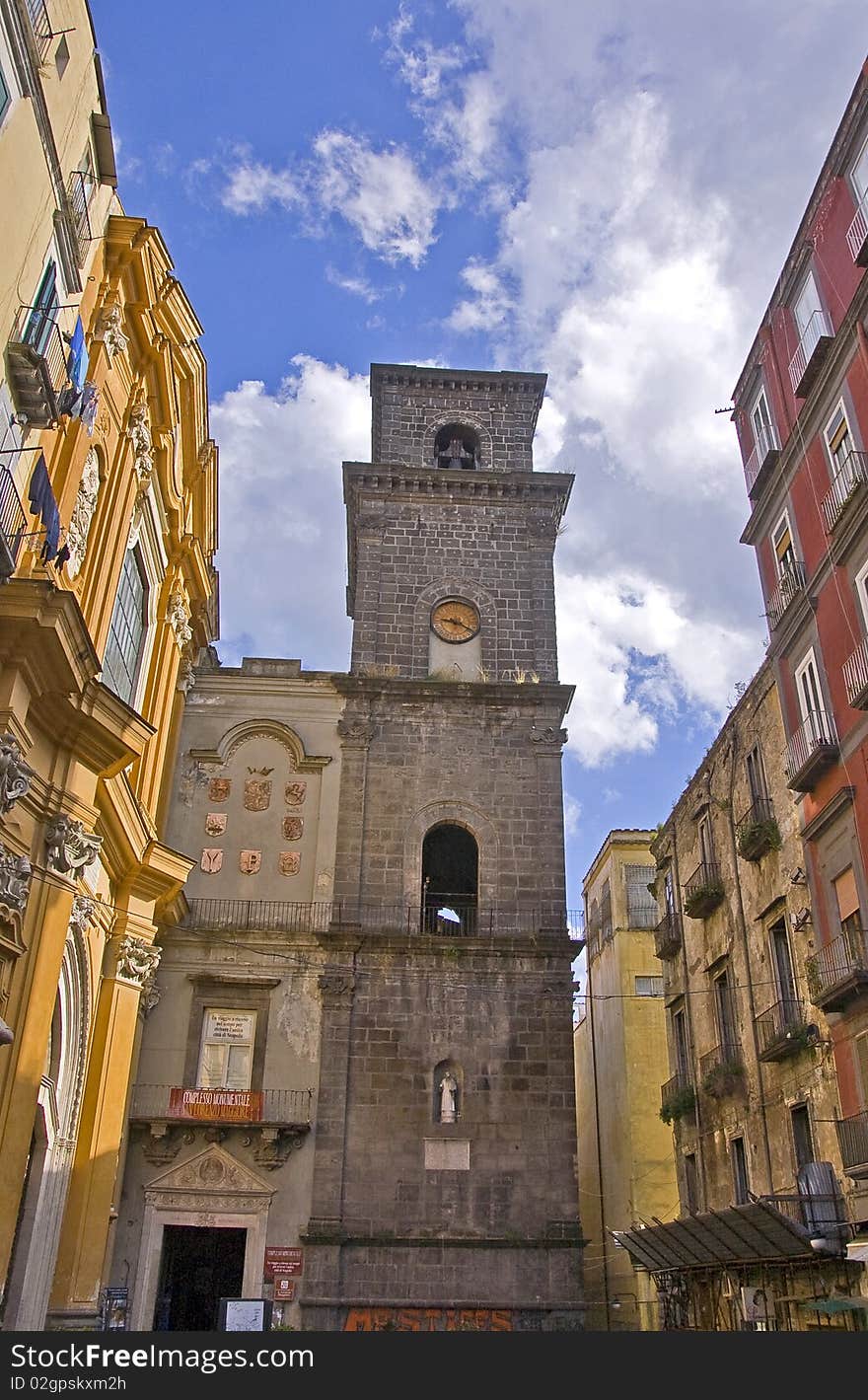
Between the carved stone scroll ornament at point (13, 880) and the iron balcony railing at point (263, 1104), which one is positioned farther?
the iron balcony railing at point (263, 1104)

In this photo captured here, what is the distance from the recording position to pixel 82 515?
16.1 meters

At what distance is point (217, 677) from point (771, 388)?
12730 mm

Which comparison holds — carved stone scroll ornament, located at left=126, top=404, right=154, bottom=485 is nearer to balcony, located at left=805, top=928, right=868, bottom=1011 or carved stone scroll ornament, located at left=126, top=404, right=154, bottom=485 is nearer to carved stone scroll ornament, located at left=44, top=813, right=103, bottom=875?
carved stone scroll ornament, located at left=44, top=813, right=103, bottom=875

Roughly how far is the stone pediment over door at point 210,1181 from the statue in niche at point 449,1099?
3304mm

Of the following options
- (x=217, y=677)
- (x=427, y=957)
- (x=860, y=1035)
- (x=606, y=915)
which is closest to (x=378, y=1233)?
(x=427, y=957)

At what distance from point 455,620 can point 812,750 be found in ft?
34.4

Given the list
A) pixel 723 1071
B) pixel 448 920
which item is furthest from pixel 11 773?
pixel 448 920

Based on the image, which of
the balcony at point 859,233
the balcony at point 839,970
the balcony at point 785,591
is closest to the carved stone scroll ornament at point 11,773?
the balcony at point 839,970

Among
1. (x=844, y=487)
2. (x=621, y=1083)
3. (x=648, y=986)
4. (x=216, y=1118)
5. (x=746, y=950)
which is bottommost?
(x=216, y=1118)

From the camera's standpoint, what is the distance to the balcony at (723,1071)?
68.7ft

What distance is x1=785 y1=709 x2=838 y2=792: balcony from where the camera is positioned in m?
16.9

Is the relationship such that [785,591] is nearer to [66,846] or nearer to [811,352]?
[811,352]

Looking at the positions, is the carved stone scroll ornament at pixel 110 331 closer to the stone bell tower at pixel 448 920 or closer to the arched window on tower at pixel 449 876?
the stone bell tower at pixel 448 920

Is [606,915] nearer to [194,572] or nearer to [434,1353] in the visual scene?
[194,572]
